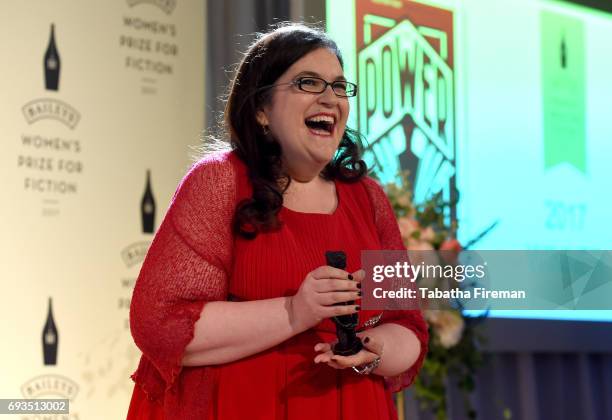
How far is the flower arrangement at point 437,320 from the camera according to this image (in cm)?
295

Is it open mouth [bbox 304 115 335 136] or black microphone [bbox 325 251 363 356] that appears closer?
black microphone [bbox 325 251 363 356]

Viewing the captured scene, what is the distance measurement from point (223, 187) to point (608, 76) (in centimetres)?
319

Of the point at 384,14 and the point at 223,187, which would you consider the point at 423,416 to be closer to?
the point at 384,14

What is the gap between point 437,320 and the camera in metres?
2.98

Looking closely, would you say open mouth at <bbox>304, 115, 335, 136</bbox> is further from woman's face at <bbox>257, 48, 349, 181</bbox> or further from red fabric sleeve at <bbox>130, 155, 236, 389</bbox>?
red fabric sleeve at <bbox>130, 155, 236, 389</bbox>

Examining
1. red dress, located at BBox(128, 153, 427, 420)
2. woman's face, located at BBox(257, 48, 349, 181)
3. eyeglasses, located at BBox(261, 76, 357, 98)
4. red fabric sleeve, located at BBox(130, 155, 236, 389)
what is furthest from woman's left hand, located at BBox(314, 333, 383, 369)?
eyeglasses, located at BBox(261, 76, 357, 98)

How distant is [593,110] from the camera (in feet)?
13.6

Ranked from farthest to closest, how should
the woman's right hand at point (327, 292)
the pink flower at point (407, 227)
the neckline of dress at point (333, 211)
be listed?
the pink flower at point (407, 227), the neckline of dress at point (333, 211), the woman's right hand at point (327, 292)

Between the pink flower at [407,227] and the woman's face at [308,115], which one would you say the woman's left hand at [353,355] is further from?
the pink flower at [407,227]

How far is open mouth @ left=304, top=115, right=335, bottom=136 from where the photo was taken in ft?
5.15

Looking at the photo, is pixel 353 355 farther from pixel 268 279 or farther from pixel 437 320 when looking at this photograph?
pixel 437 320

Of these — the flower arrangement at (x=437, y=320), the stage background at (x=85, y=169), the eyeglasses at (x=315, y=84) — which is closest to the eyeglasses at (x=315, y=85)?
the eyeglasses at (x=315, y=84)

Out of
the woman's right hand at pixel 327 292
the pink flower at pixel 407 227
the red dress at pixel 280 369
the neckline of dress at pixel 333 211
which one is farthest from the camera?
the pink flower at pixel 407 227

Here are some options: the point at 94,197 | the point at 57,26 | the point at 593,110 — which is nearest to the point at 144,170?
the point at 94,197
